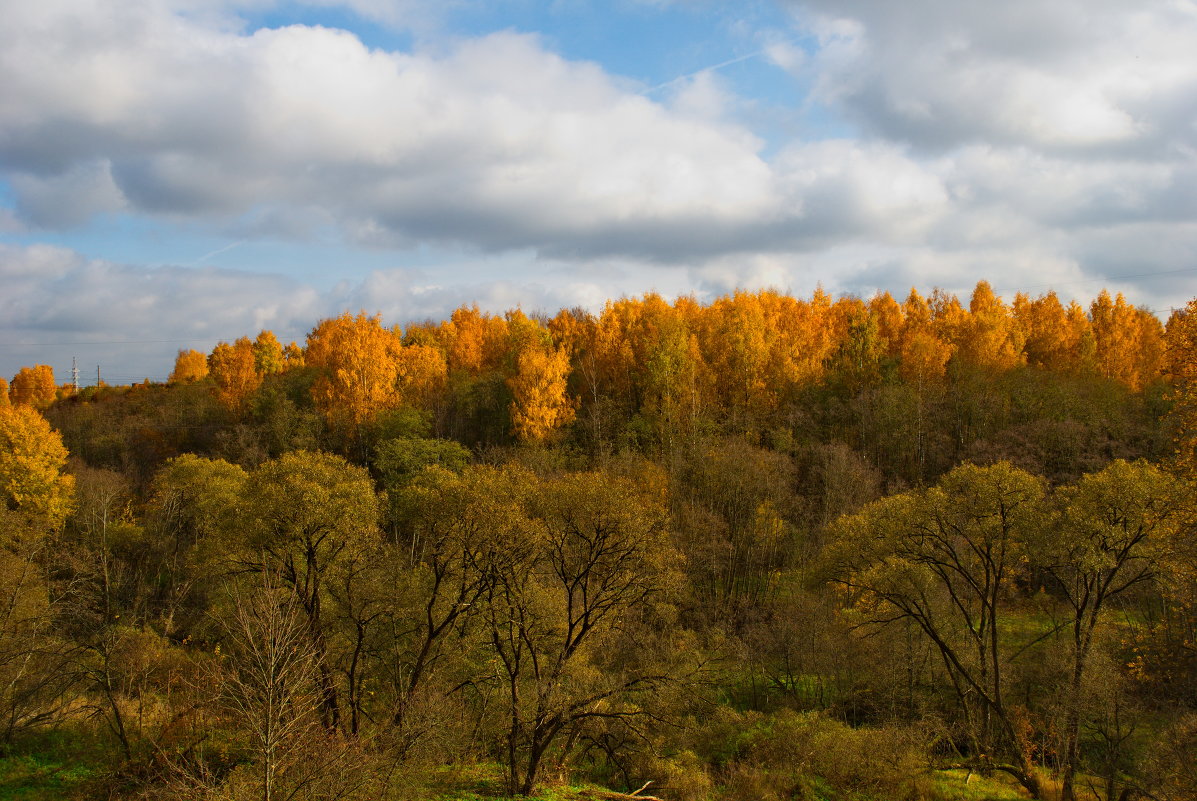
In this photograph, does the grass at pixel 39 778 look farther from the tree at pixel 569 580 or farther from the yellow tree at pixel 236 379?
the yellow tree at pixel 236 379

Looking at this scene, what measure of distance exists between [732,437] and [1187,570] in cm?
3053

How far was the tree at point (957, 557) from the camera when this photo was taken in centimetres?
2544

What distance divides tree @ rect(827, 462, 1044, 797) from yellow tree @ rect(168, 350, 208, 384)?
96.8m

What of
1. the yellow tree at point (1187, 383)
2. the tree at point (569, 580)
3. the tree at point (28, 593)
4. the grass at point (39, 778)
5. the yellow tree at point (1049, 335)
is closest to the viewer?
the yellow tree at point (1187, 383)

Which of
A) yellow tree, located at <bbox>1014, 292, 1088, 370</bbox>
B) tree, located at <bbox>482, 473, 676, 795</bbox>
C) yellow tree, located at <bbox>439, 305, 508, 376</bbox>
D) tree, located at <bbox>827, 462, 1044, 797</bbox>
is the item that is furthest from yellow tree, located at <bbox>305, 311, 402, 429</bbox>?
yellow tree, located at <bbox>1014, 292, 1088, 370</bbox>

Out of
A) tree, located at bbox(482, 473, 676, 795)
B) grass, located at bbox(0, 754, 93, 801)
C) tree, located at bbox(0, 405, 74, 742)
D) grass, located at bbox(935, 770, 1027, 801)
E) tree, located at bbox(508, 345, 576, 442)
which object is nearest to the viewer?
tree, located at bbox(482, 473, 676, 795)

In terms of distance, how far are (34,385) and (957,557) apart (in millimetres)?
123169

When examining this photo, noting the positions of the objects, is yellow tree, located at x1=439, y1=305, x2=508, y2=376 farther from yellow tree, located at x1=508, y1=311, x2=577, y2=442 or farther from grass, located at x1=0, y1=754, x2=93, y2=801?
grass, located at x1=0, y1=754, x2=93, y2=801

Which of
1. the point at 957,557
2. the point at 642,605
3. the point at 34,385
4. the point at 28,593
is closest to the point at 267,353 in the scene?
the point at 34,385

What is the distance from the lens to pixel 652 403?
5247 cm

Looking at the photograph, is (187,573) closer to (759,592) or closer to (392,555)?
(392,555)

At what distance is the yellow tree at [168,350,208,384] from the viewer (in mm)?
100375

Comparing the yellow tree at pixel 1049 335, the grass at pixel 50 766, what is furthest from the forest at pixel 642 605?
the yellow tree at pixel 1049 335

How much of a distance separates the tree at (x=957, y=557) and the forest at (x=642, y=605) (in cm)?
15
